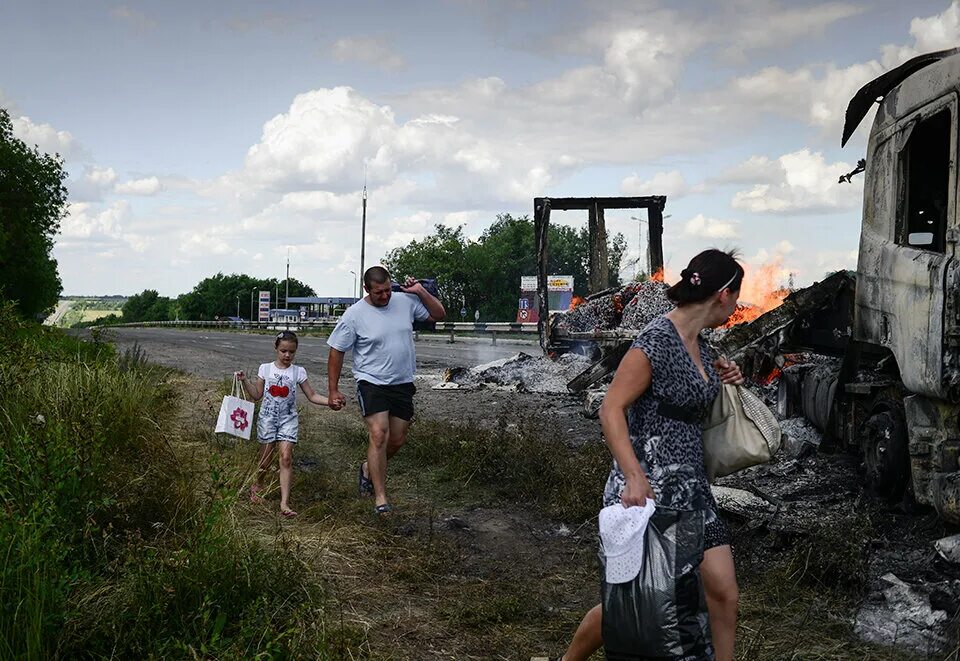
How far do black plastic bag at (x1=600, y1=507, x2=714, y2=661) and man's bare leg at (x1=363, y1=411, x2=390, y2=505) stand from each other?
387 cm

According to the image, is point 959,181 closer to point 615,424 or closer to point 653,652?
point 615,424

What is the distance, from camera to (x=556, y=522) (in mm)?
6730

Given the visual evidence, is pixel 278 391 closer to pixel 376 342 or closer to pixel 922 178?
pixel 376 342

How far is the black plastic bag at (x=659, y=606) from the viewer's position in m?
2.99

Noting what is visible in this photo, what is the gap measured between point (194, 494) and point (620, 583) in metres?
3.20

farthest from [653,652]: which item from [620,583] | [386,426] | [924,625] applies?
[386,426]

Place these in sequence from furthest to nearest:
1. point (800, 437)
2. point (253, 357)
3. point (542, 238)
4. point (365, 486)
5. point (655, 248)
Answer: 1. point (253, 357)
2. point (655, 248)
3. point (542, 238)
4. point (800, 437)
5. point (365, 486)

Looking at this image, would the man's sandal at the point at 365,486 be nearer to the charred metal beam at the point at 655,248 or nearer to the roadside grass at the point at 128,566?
the roadside grass at the point at 128,566

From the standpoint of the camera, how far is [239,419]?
703 cm

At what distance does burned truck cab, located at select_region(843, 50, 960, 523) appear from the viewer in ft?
17.5

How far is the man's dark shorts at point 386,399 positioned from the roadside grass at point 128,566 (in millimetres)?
1665

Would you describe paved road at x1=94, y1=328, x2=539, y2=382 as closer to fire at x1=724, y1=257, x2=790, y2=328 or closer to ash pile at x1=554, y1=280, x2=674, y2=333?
ash pile at x1=554, y1=280, x2=674, y2=333

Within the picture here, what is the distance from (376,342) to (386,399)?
436 millimetres

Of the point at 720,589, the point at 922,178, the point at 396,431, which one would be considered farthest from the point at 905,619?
the point at 396,431
